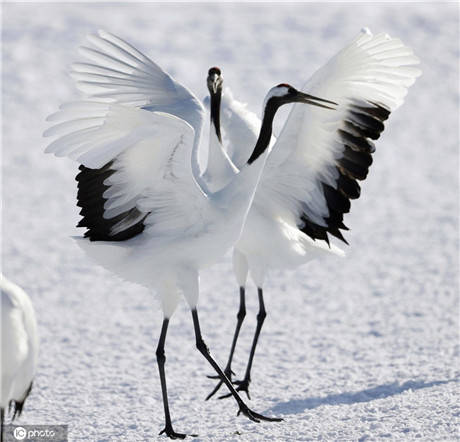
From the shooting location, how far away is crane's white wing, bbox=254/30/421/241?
5.50 metres

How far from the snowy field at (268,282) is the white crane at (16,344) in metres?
0.87

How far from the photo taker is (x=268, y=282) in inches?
360

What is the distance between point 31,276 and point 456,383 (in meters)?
4.75

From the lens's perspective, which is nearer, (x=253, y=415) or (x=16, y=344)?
(x=16, y=344)

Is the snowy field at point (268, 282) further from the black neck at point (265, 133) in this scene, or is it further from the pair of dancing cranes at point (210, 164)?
the black neck at point (265, 133)

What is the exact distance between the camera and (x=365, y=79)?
5.62 meters

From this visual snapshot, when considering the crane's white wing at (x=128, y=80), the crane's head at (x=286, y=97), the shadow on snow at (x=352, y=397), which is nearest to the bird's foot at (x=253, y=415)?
the shadow on snow at (x=352, y=397)

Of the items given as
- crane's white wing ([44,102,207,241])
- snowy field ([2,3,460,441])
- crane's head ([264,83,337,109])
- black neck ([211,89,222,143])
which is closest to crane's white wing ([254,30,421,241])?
crane's head ([264,83,337,109])

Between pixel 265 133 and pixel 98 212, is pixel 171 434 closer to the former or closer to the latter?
pixel 98 212

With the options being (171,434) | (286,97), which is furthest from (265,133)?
(171,434)

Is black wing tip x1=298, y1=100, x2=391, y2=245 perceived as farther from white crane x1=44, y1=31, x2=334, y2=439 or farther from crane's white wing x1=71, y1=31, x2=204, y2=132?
crane's white wing x1=71, y1=31, x2=204, y2=132

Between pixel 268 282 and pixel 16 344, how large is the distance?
514cm

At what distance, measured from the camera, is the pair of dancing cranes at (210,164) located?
458 cm

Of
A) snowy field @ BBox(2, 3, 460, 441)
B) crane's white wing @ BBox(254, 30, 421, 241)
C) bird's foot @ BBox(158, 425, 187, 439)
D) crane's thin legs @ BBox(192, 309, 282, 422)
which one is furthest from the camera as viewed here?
snowy field @ BBox(2, 3, 460, 441)
